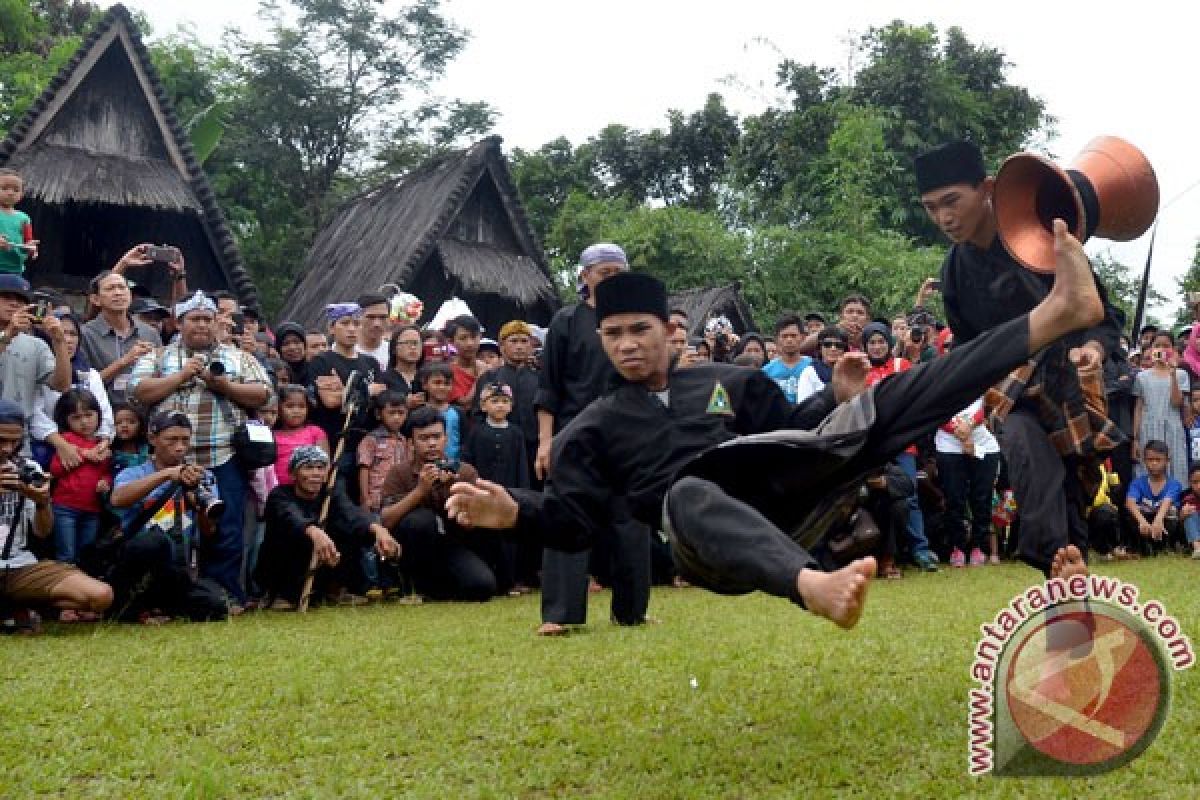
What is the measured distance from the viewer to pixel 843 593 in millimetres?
3447

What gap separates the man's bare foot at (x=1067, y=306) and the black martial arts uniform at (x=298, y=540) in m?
6.25

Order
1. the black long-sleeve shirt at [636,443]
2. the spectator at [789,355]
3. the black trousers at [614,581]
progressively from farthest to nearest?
the spectator at [789,355]
the black trousers at [614,581]
the black long-sleeve shirt at [636,443]

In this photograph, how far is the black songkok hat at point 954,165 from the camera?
5.47 meters

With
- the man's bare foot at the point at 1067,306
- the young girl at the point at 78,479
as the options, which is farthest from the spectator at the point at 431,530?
the man's bare foot at the point at 1067,306

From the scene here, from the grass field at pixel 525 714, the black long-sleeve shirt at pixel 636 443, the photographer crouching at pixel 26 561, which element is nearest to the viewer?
the grass field at pixel 525 714

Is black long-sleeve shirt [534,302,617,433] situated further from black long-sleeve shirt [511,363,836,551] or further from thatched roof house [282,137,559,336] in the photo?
thatched roof house [282,137,559,336]

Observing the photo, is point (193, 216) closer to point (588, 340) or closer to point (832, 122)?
point (588, 340)

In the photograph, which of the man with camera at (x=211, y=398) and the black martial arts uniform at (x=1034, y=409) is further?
the man with camera at (x=211, y=398)

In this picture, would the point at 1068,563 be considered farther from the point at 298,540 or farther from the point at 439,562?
the point at 298,540

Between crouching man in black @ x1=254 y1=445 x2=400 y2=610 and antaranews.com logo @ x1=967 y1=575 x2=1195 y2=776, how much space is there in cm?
598

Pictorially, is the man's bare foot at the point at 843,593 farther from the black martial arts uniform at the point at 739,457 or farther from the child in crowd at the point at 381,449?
the child in crowd at the point at 381,449

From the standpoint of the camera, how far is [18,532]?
7.68 meters

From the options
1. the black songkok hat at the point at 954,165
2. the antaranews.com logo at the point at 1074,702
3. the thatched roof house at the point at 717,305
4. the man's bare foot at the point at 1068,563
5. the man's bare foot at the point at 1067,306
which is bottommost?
the antaranews.com logo at the point at 1074,702

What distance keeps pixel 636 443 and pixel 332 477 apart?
190 inches
